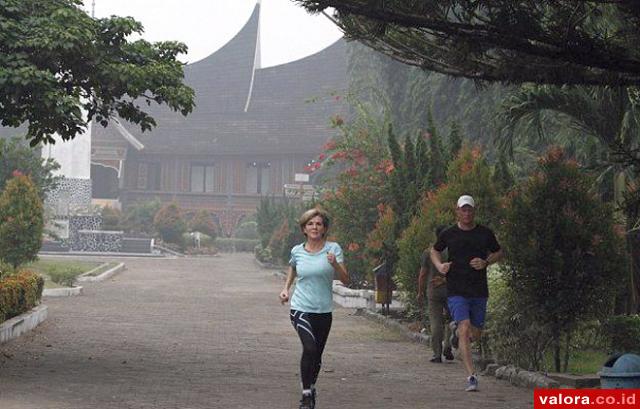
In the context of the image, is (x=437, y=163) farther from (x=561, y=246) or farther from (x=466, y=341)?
(x=466, y=341)

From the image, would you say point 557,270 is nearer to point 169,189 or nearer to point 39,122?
point 39,122

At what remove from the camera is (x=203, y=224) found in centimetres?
6700

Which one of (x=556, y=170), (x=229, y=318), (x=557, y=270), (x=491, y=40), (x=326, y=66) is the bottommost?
(x=229, y=318)

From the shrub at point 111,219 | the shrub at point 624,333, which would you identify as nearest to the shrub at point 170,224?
the shrub at point 111,219

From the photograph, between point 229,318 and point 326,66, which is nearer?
point 229,318

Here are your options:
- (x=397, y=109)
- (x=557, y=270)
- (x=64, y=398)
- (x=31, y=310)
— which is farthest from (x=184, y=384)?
(x=397, y=109)

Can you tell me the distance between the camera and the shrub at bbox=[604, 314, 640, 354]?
11.6m

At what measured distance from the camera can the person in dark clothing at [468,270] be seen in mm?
10562

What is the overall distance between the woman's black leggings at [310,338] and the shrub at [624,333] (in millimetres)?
3880

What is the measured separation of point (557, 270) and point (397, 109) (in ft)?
83.5

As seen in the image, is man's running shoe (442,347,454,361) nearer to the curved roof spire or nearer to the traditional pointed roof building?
the traditional pointed roof building

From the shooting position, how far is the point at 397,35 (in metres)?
11.5

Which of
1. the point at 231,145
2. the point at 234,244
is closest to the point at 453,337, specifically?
the point at 234,244


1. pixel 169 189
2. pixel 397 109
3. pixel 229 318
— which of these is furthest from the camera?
pixel 169 189
